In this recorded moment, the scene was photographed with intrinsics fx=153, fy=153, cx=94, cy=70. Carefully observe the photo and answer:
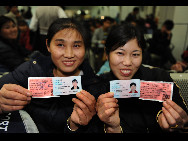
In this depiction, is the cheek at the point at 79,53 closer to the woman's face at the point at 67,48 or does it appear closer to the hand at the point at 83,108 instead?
the woman's face at the point at 67,48

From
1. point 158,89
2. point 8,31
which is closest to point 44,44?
point 8,31

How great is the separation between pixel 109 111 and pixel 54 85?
442 mm

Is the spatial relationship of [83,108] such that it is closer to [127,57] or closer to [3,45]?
[127,57]

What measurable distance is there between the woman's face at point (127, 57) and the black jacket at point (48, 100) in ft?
0.78

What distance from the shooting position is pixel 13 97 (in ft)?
3.50

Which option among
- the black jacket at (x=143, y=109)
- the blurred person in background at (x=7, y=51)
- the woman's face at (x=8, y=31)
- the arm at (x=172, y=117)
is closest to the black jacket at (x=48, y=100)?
the black jacket at (x=143, y=109)

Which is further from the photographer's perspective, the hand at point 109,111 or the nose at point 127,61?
the nose at point 127,61

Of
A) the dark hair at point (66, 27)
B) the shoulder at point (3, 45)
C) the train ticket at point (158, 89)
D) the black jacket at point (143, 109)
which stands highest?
the dark hair at point (66, 27)

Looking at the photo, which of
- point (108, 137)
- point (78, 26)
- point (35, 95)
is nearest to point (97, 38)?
point (78, 26)

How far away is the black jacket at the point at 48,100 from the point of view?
1.30 metres

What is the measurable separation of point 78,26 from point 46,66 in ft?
1.49

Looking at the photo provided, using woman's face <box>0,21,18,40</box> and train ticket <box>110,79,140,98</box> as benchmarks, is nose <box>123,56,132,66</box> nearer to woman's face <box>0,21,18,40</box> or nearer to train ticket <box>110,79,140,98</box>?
train ticket <box>110,79,140,98</box>

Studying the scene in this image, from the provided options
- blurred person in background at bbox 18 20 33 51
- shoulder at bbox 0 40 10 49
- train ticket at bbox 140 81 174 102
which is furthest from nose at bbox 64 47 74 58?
Answer: blurred person in background at bbox 18 20 33 51

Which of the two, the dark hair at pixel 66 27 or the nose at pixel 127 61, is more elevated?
the dark hair at pixel 66 27
